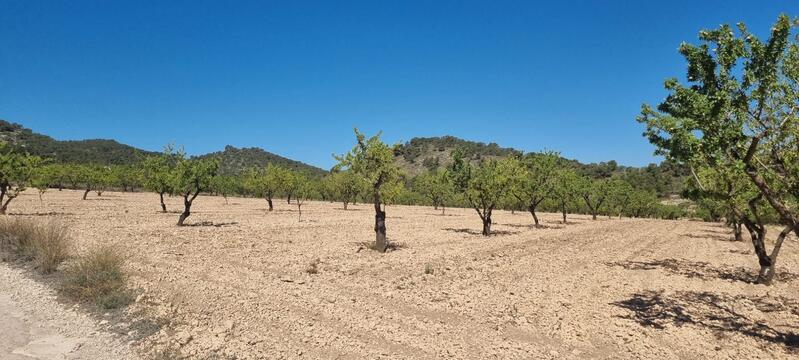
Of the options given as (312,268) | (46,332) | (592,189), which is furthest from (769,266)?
(592,189)

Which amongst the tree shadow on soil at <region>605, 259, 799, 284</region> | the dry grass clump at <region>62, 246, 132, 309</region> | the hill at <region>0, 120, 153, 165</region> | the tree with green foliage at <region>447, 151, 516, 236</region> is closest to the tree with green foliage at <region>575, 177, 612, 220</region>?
the tree with green foliage at <region>447, 151, 516, 236</region>

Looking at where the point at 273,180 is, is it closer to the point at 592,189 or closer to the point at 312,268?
the point at 312,268

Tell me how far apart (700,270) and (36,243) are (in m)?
31.7

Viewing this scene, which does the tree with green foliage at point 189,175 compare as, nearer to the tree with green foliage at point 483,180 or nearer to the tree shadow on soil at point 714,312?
the tree with green foliage at point 483,180

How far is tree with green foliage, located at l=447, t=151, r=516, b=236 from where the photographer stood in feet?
111

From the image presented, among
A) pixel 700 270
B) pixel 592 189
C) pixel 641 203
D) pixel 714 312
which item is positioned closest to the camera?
pixel 714 312

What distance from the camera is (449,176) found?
36.1 meters

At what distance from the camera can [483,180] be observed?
3403 centimetres

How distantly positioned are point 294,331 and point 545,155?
128ft

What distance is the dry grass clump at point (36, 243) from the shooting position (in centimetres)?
1692

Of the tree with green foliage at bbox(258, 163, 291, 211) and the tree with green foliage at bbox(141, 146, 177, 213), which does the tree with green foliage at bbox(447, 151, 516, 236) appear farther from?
the tree with green foliage at bbox(258, 163, 291, 211)

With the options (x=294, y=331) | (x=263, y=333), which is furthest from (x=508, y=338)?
(x=263, y=333)

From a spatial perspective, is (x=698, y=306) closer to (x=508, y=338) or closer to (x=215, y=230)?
(x=508, y=338)

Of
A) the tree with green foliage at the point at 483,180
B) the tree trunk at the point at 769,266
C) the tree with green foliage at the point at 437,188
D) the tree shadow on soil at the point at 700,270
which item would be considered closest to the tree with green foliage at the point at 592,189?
the tree with green foliage at the point at 437,188
